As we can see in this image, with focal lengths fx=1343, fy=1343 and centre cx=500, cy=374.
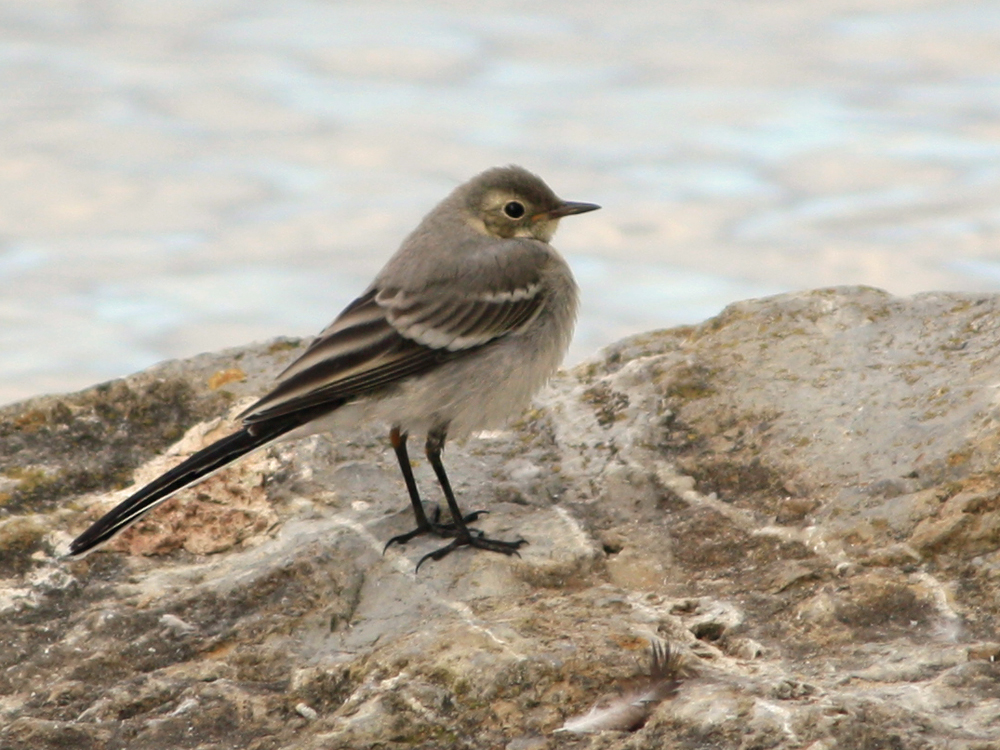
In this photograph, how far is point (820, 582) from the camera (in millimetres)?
5094

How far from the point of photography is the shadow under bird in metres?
5.73

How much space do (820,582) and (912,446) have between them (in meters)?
0.87

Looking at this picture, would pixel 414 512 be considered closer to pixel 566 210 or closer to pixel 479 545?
pixel 479 545

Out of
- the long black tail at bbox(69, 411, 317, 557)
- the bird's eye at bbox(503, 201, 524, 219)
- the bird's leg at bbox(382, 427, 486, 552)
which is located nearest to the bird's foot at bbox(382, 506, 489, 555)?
the bird's leg at bbox(382, 427, 486, 552)

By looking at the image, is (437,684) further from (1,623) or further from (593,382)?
(593,382)

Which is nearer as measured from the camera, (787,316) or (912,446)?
(912,446)

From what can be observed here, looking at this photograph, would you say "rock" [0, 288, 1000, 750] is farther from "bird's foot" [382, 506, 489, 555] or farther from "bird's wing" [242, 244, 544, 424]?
"bird's wing" [242, 244, 544, 424]

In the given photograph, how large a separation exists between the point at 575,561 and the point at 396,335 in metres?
1.39

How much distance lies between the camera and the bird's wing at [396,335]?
19.4 ft

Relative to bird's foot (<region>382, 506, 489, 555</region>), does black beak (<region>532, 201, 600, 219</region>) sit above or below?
above

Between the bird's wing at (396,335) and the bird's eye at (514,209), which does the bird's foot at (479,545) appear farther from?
the bird's eye at (514,209)

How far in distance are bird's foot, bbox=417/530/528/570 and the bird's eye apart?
6.57 ft

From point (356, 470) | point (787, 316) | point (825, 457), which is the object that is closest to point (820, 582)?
point (825, 457)

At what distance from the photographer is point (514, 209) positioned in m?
7.06
